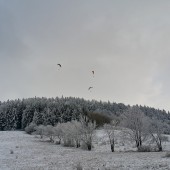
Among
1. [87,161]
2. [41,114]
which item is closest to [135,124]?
[87,161]

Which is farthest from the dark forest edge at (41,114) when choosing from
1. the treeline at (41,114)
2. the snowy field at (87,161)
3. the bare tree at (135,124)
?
the snowy field at (87,161)

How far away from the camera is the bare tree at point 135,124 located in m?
58.1

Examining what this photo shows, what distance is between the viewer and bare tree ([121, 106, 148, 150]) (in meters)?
58.1

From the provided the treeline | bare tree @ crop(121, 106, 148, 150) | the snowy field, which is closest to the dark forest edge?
the treeline

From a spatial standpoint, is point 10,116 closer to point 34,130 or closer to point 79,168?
point 34,130

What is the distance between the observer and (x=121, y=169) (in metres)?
26.0

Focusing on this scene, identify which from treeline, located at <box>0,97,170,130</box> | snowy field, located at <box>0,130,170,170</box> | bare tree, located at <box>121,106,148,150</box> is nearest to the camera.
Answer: snowy field, located at <box>0,130,170,170</box>

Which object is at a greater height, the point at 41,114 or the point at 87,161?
the point at 41,114

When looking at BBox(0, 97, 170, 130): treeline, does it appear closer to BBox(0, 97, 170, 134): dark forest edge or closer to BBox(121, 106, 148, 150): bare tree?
BBox(0, 97, 170, 134): dark forest edge

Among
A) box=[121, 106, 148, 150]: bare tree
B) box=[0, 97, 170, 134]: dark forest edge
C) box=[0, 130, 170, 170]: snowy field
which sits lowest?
box=[0, 130, 170, 170]: snowy field

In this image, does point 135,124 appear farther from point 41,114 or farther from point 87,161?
point 41,114

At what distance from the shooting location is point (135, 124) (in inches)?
2311

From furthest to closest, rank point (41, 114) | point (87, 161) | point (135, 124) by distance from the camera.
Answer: point (41, 114)
point (135, 124)
point (87, 161)

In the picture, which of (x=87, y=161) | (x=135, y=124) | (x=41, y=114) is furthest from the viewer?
(x=41, y=114)
